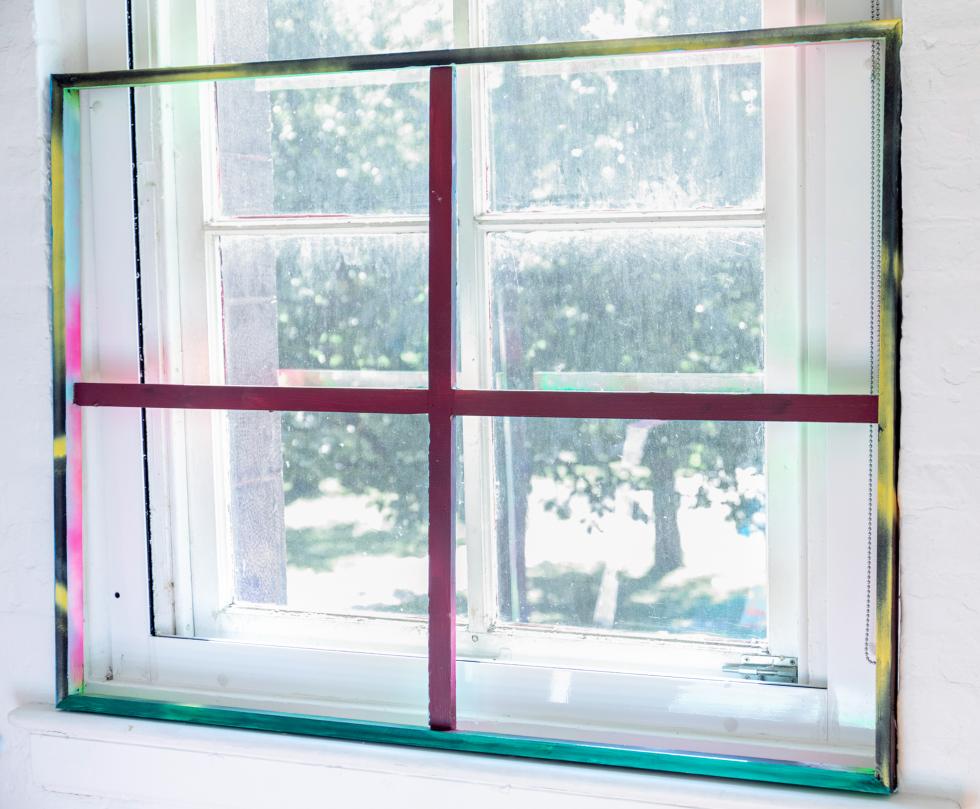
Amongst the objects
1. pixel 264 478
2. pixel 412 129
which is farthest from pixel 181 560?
pixel 412 129

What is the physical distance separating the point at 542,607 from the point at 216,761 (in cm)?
55

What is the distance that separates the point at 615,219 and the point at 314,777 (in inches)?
37.2

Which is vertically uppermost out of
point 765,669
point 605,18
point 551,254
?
point 605,18

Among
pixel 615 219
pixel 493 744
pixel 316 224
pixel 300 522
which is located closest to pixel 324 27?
pixel 316 224

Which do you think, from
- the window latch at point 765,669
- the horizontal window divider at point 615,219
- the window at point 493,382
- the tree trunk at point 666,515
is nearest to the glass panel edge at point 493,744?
the window at point 493,382

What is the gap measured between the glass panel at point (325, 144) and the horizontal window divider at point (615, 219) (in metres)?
0.14

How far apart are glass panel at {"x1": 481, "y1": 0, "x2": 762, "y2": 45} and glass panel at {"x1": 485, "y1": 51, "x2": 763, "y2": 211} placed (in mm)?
43

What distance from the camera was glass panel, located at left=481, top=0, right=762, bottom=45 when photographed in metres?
1.44

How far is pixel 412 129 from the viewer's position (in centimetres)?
156

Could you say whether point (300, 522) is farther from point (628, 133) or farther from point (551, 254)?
point (628, 133)

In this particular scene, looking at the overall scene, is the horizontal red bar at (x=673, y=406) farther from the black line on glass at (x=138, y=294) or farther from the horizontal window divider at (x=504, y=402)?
the black line on glass at (x=138, y=294)

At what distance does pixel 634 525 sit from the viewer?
4.97 feet

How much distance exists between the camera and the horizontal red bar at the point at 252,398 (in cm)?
146

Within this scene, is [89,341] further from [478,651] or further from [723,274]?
[723,274]
